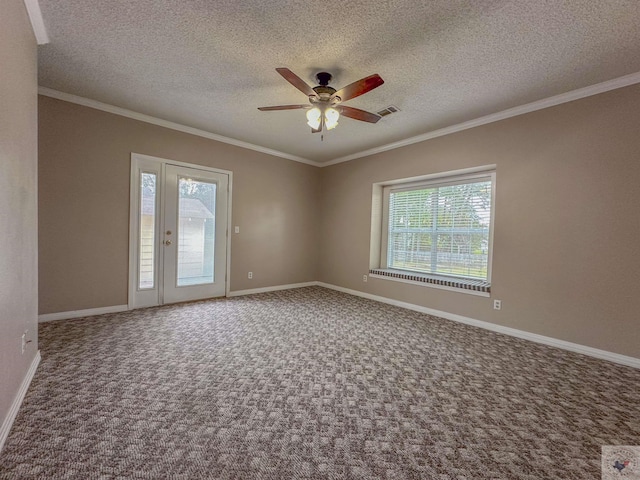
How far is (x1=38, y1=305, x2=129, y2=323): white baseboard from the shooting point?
3250 millimetres

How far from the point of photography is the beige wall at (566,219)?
263 cm

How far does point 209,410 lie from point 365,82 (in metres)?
2.60

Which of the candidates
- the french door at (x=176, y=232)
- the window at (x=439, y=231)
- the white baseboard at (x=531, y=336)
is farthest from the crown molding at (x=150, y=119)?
the white baseboard at (x=531, y=336)

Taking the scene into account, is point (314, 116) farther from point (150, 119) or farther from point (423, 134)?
point (150, 119)

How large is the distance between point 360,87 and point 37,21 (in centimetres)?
247

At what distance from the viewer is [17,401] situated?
1.74m

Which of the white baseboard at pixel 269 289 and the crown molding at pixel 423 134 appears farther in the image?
the white baseboard at pixel 269 289

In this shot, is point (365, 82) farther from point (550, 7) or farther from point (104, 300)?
point (104, 300)

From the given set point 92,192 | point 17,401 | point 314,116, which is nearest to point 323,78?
point 314,116

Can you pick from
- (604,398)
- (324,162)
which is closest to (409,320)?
(604,398)

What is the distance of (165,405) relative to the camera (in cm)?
183

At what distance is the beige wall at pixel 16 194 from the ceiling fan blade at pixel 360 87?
2128 millimetres

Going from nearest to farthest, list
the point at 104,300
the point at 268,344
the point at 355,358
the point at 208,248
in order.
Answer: the point at 355,358
the point at 268,344
the point at 104,300
the point at 208,248

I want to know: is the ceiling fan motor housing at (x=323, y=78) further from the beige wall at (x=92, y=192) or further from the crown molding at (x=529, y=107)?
the beige wall at (x=92, y=192)
